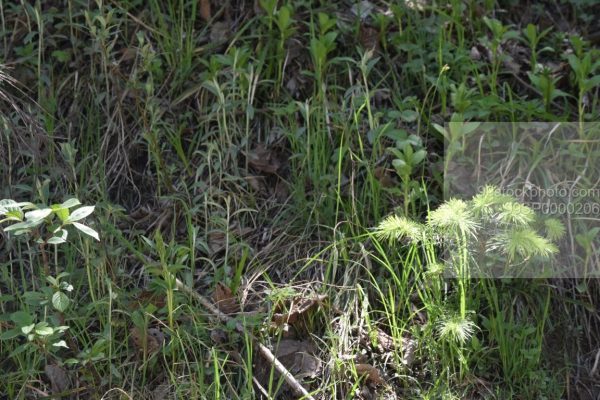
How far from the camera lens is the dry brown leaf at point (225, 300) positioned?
3.09m

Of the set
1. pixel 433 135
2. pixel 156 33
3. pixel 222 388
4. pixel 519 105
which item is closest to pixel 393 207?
pixel 433 135

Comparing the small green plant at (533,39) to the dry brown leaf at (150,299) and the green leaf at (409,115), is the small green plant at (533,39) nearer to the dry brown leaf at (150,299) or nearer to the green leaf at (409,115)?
the green leaf at (409,115)

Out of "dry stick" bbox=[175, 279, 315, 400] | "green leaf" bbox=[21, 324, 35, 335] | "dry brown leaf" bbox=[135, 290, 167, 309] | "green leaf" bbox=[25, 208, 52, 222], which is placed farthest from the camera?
"dry brown leaf" bbox=[135, 290, 167, 309]

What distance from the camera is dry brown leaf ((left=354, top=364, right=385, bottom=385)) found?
291 cm

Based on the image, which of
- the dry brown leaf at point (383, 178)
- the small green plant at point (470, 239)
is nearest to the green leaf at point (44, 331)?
the small green plant at point (470, 239)

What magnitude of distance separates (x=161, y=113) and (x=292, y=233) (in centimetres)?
72

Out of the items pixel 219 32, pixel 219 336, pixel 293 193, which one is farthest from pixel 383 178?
pixel 219 32

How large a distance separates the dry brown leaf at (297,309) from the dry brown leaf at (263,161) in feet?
2.09

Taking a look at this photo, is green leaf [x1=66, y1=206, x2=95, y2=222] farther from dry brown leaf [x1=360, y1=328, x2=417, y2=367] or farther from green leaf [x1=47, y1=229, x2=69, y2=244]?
dry brown leaf [x1=360, y1=328, x2=417, y2=367]

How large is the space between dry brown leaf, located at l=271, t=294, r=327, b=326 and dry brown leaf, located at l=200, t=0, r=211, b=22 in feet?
4.76

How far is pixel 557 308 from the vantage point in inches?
124

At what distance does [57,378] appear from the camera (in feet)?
9.51

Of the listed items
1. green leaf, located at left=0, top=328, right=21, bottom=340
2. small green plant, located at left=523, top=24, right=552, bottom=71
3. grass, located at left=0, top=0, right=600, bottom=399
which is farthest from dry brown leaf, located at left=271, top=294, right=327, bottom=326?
small green plant, located at left=523, top=24, right=552, bottom=71

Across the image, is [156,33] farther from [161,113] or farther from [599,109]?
[599,109]
